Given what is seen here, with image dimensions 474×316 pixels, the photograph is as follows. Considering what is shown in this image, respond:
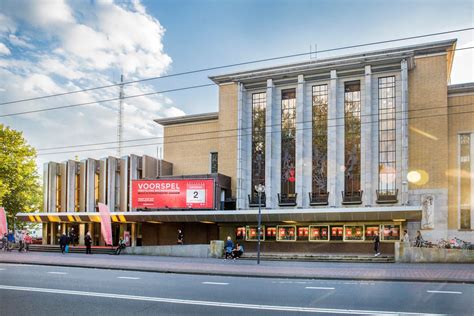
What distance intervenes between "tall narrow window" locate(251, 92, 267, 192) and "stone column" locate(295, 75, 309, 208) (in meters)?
3.45

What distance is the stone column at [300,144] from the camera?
131 feet

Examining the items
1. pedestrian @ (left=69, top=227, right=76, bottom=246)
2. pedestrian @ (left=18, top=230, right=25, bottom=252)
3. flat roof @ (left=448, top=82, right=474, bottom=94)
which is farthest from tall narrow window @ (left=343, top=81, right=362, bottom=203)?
pedestrian @ (left=18, top=230, right=25, bottom=252)

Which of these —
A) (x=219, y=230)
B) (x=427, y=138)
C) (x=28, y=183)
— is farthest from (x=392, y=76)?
(x=28, y=183)

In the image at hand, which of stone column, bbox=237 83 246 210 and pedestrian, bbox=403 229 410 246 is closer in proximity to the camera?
pedestrian, bbox=403 229 410 246

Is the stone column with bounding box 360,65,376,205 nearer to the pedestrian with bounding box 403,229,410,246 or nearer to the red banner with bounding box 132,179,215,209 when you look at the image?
the pedestrian with bounding box 403,229,410,246

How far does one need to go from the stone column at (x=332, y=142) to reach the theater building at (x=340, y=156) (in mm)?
93

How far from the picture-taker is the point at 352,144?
39.3m

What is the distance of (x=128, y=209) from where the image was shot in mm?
46219

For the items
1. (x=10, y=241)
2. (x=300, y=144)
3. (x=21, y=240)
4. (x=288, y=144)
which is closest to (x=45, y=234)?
(x=10, y=241)

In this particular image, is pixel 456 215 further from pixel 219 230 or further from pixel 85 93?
pixel 85 93

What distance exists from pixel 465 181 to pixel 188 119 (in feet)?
82.5

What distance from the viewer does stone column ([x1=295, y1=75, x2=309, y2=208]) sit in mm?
39959

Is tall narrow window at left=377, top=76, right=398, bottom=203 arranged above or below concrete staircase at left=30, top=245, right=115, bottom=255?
above

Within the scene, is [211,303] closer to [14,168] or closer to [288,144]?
[288,144]
